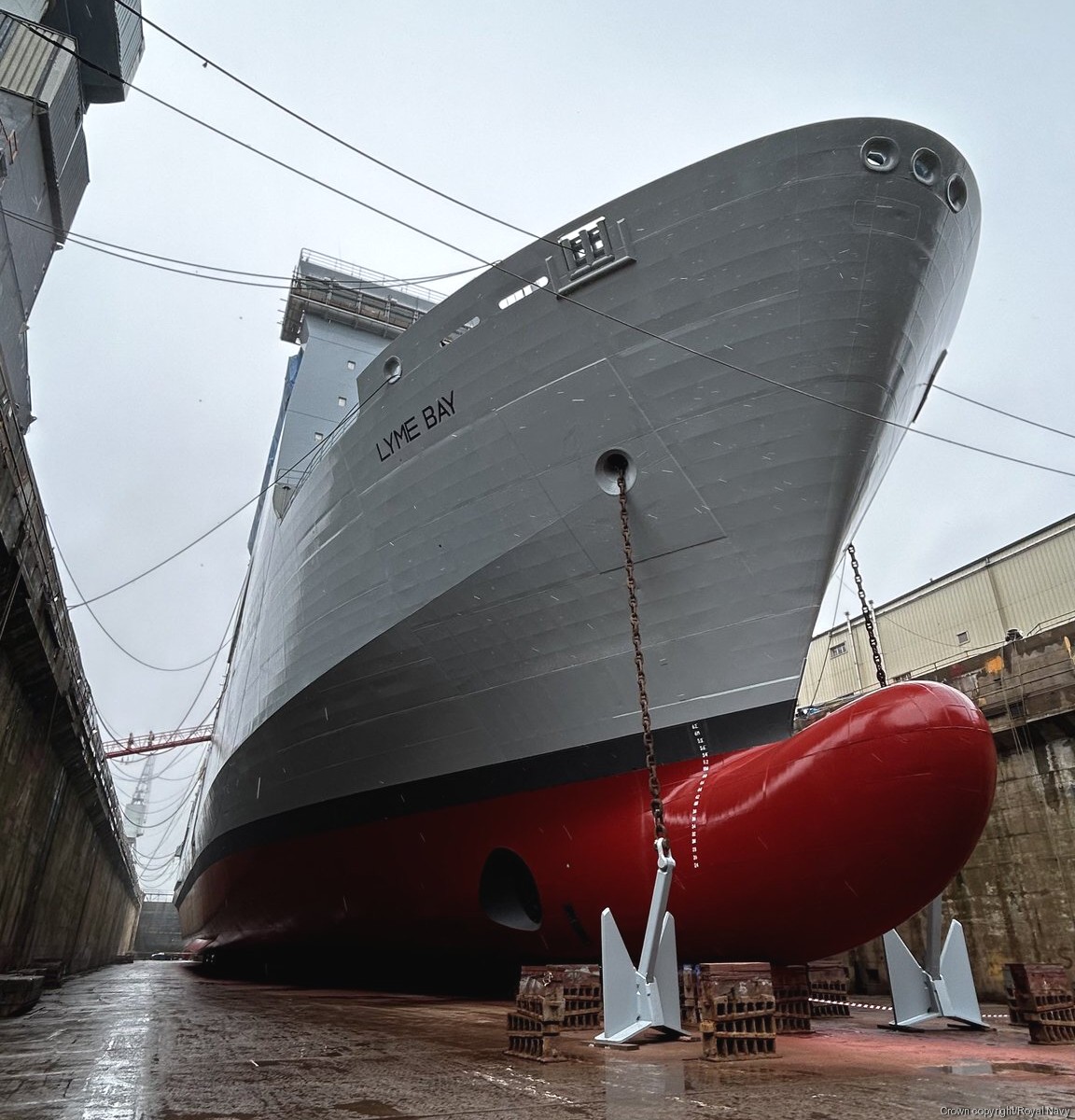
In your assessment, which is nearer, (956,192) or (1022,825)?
(956,192)

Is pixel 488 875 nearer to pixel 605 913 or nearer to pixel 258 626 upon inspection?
pixel 605 913

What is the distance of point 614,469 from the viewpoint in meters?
6.84

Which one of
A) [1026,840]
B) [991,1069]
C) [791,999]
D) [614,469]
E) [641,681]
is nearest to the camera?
[991,1069]

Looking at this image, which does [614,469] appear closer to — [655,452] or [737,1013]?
[655,452]

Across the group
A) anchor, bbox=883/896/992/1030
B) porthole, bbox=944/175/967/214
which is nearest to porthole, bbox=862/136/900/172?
porthole, bbox=944/175/967/214

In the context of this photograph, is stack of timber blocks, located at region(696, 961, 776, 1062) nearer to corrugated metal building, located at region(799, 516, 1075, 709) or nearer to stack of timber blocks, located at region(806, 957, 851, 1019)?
stack of timber blocks, located at region(806, 957, 851, 1019)

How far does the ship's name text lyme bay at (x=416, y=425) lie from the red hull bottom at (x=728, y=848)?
12.4 ft

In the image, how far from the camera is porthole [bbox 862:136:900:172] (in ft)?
19.8

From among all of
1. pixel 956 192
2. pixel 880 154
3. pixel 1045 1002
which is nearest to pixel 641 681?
pixel 1045 1002

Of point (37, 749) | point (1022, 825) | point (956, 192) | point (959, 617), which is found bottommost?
point (1022, 825)

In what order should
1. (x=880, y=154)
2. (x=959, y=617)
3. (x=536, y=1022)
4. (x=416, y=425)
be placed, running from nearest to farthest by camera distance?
1. (x=536, y=1022)
2. (x=880, y=154)
3. (x=416, y=425)
4. (x=959, y=617)

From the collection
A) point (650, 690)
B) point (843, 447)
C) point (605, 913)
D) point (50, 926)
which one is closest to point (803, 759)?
point (650, 690)

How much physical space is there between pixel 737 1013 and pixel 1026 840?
6532 mm

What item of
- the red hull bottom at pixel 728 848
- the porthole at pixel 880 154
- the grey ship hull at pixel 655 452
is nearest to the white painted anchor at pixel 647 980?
the red hull bottom at pixel 728 848
